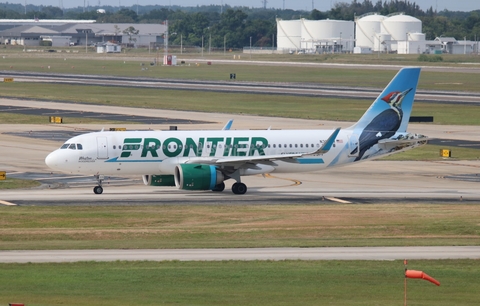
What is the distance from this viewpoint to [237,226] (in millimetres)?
44438

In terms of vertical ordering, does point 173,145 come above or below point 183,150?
above

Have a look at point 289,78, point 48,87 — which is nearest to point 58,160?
point 48,87

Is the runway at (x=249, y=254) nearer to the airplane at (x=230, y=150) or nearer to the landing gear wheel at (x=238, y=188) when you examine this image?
the airplane at (x=230, y=150)

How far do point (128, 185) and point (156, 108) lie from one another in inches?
2310

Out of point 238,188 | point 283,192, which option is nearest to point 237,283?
point 238,188

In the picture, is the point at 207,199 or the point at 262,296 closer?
the point at 262,296

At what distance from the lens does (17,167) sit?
67.1 meters

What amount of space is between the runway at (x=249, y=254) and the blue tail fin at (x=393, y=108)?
70.2ft

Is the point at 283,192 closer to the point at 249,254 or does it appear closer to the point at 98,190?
the point at 98,190

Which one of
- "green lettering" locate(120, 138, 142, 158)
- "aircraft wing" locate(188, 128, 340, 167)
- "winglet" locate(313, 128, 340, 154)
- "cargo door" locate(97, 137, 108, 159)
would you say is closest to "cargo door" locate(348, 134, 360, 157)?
"aircraft wing" locate(188, 128, 340, 167)

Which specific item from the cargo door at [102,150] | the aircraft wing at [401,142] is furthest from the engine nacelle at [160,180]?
the aircraft wing at [401,142]

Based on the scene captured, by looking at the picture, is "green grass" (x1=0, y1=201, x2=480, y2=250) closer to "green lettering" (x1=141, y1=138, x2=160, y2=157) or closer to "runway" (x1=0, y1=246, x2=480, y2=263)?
"runway" (x1=0, y1=246, x2=480, y2=263)

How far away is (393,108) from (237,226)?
19.1 metres

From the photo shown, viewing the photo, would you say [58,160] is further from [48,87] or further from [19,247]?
[48,87]
